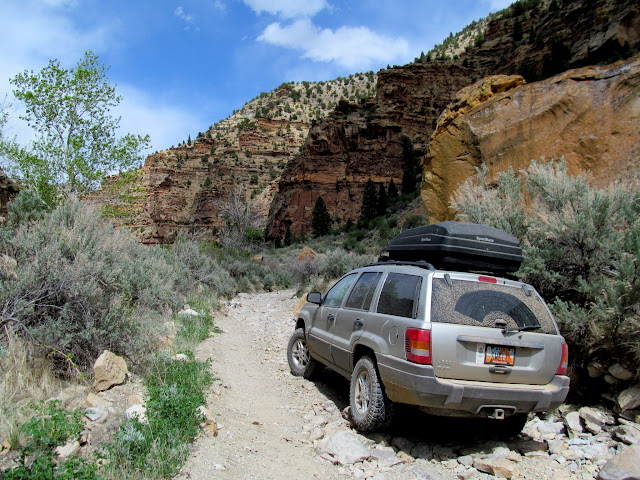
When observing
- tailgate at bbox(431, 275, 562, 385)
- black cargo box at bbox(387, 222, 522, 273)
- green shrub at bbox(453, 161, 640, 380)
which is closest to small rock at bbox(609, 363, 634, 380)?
green shrub at bbox(453, 161, 640, 380)

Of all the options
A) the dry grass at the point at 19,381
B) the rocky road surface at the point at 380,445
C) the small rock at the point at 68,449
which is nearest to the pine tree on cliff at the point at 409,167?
the rocky road surface at the point at 380,445

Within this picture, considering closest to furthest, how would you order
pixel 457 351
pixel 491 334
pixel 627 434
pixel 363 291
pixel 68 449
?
pixel 68 449 → pixel 457 351 → pixel 491 334 → pixel 627 434 → pixel 363 291

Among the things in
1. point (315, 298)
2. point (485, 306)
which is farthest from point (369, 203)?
point (485, 306)

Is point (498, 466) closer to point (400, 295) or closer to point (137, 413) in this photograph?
point (400, 295)

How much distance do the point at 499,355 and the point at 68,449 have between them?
12.0 ft

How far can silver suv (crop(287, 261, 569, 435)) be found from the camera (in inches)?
152

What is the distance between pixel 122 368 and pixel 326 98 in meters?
81.5

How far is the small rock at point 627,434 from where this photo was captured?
4.00 metres

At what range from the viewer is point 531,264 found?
6129 mm

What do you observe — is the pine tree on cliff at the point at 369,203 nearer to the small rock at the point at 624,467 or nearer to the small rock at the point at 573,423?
the small rock at the point at 573,423

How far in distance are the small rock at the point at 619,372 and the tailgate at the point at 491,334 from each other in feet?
3.64

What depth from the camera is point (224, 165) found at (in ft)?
223

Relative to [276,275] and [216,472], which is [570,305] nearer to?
[216,472]

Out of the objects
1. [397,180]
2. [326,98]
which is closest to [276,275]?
[397,180]
